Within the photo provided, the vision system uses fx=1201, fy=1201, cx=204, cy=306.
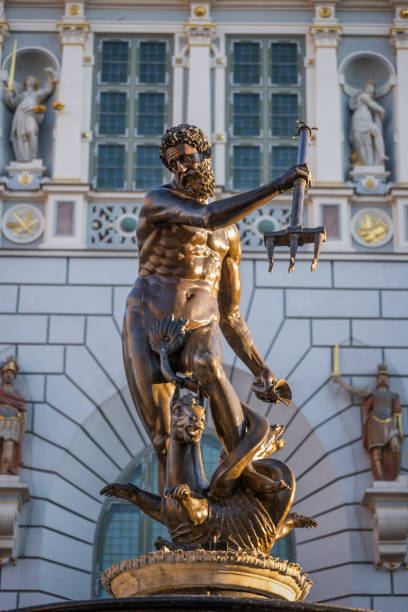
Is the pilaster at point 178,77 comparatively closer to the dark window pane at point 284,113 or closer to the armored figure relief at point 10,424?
the dark window pane at point 284,113

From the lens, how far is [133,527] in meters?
16.2

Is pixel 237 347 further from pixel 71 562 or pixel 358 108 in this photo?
pixel 358 108

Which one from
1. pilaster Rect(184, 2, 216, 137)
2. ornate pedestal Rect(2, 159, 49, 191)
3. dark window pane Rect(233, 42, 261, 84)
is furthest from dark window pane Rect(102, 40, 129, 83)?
ornate pedestal Rect(2, 159, 49, 191)

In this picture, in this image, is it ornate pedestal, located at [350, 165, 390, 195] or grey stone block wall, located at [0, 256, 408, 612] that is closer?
grey stone block wall, located at [0, 256, 408, 612]

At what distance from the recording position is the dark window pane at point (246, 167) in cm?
1731

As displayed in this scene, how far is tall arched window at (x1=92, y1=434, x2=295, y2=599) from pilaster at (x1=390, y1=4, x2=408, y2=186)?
15.4 ft

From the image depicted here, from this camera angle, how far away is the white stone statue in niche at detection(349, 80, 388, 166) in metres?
17.2

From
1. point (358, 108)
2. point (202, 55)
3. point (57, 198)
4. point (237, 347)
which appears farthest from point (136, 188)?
point (237, 347)

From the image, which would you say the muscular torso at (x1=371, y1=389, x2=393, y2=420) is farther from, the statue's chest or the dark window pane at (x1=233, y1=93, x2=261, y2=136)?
the statue's chest

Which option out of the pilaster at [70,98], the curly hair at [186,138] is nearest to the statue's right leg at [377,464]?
the pilaster at [70,98]

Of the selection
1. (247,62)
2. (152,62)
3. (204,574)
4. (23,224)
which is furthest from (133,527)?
(204,574)

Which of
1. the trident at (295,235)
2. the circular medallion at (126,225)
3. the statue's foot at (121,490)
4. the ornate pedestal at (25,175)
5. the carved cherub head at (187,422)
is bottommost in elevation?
the statue's foot at (121,490)

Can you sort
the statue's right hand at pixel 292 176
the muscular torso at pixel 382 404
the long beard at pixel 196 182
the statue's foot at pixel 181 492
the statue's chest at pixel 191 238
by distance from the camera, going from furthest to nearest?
the muscular torso at pixel 382 404 < the long beard at pixel 196 182 < the statue's chest at pixel 191 238 < the statue's right hand at pixel 292 176 < the statue's foot at pixel 181 492

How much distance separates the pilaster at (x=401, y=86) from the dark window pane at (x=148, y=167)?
3.44 metres
